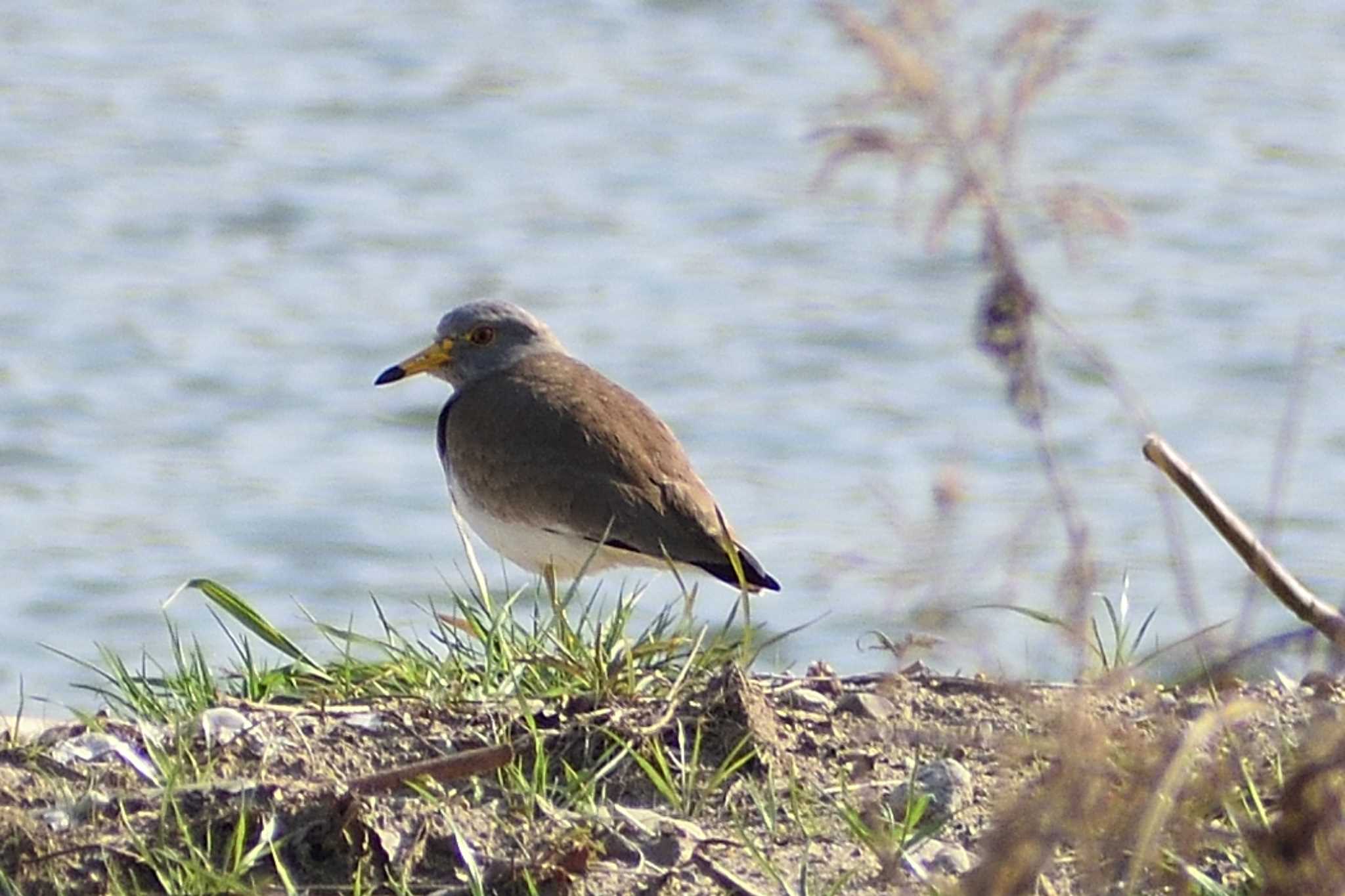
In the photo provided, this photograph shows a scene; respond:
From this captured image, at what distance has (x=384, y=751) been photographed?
14.5 ft

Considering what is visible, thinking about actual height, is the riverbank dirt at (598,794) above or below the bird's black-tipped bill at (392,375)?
below

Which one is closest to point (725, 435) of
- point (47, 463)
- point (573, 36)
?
point (47, 463)

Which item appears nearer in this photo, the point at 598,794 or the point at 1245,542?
the point at 1245,542

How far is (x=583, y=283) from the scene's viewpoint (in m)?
14.4

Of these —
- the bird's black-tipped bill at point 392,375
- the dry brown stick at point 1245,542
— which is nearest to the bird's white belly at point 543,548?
the bird's black-tipped bill at point 392,375

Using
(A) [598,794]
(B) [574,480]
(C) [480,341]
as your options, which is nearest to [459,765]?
(A) [598,794]

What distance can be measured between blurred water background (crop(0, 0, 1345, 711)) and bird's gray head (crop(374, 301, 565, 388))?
6.49 ft

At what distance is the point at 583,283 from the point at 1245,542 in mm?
11362

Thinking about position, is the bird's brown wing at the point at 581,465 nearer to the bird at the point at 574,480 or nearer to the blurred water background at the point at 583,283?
the bird at the point at 574,480

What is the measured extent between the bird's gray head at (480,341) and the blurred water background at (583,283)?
1977mm

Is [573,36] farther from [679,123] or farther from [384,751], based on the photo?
[384,751]

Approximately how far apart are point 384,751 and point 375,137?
12.9 m

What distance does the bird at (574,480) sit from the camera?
6125 mm

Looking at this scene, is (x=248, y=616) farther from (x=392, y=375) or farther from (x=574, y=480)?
(x=392, y=375)
